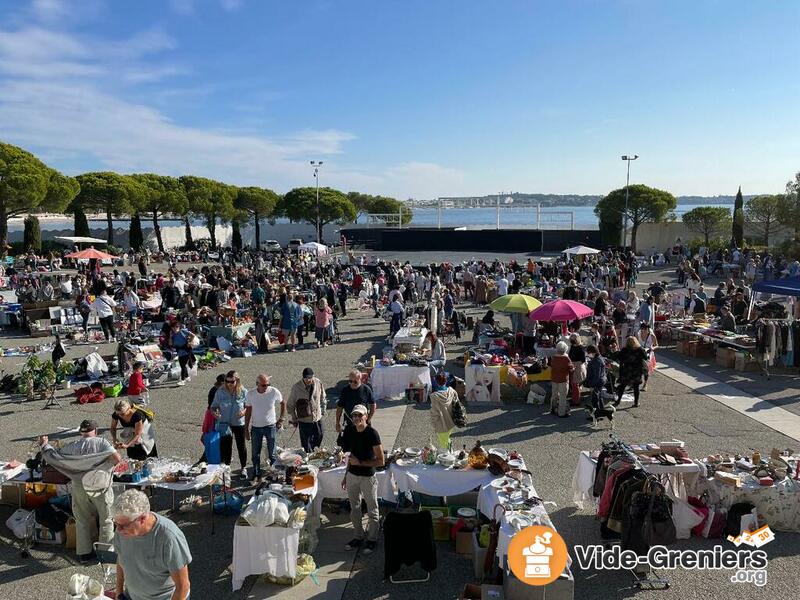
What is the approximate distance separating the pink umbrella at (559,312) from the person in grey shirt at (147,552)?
947 centimetres

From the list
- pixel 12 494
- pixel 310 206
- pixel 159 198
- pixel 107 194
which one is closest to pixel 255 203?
pixel 310 206

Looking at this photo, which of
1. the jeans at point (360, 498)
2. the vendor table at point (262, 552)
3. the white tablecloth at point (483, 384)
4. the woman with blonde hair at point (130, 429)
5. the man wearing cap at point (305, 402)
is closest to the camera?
the vendor table at point (262, 552)

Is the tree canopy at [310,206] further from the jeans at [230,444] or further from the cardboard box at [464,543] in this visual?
the cardboard box at [464,543]

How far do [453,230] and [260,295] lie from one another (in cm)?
3293

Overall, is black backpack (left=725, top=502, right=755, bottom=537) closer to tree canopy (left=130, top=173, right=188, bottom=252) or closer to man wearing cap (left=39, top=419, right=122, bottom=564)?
man wearing cap (left=39, top=419, right=122, bottom=564)

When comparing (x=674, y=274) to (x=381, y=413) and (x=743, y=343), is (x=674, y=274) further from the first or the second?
(x=381, y=413)

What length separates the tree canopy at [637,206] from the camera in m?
46.6

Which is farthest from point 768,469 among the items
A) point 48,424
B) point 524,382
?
point 48,424

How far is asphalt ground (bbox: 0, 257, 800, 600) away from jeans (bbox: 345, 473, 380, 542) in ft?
0.75

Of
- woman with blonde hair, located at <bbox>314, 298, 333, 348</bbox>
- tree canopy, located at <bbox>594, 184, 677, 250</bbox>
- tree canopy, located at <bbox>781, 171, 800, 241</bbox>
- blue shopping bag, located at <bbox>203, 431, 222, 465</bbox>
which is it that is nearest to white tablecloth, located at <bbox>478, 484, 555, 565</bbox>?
blue shopping bag, located at <bbox>203, 431, 222, 465</bbox>

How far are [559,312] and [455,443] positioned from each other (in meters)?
4.42

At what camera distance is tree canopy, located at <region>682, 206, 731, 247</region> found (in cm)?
4397

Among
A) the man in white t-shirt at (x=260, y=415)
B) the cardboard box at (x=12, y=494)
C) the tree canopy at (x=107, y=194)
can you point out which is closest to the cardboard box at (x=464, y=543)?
the man in white t-shirt at (x=260, y=415)

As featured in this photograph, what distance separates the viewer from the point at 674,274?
109 ft
